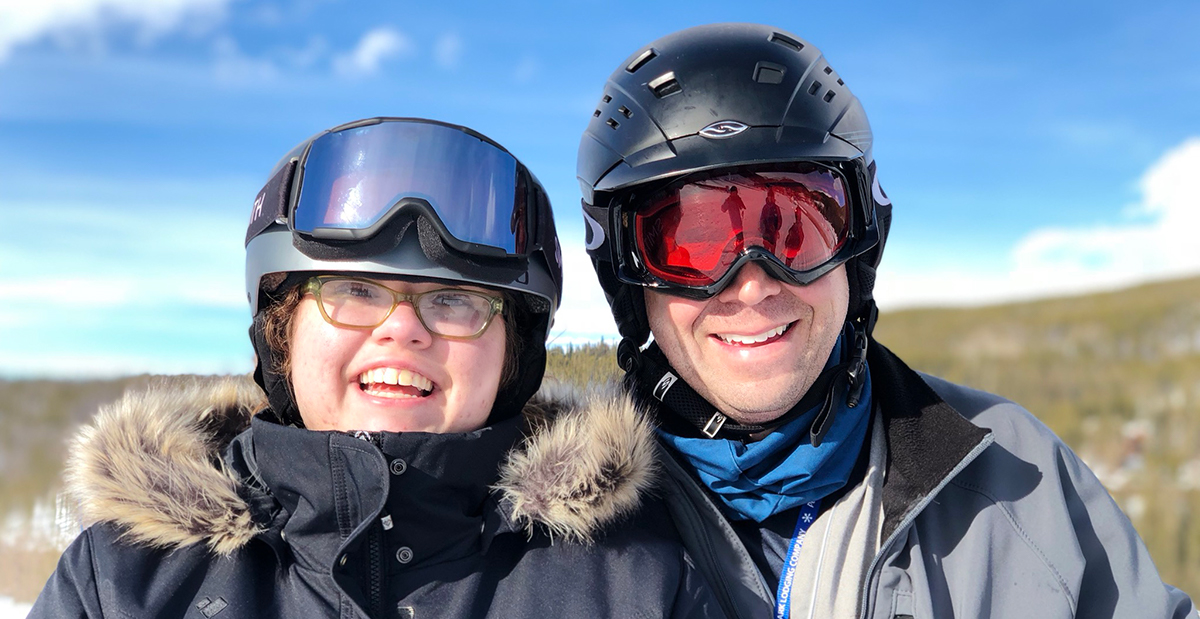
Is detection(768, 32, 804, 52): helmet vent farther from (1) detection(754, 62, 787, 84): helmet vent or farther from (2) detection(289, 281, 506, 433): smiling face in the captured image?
(2) detection(289, 281, 506, 433): smiling face

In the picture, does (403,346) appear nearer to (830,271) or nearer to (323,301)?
(323,301)

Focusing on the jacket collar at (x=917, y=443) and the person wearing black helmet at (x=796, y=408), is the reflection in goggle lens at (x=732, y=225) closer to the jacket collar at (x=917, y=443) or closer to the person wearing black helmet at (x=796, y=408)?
the person wearing black helmet at (x=796, y=408)

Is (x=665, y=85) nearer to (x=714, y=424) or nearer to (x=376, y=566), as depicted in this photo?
(x=714, y=424)

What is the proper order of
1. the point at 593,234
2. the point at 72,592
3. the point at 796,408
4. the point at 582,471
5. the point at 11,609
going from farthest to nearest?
the point at 11,609
the point at 593,234
the point at 796,408
the point at 582,471
the point at 72,592

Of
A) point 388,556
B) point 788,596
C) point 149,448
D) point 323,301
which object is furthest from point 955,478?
point 149,448

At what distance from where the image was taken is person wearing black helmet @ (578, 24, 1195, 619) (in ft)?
7.87

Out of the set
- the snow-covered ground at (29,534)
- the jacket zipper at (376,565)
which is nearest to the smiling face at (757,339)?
the jacket zipper at (376,565)

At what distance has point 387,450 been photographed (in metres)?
2.05

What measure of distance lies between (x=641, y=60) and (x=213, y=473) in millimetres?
1868

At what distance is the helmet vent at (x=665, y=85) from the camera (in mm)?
2738

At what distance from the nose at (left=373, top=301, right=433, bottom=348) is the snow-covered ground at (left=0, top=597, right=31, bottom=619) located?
2518mm

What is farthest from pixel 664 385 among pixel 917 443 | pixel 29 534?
pixel 29 534

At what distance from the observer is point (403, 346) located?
2.15 meters

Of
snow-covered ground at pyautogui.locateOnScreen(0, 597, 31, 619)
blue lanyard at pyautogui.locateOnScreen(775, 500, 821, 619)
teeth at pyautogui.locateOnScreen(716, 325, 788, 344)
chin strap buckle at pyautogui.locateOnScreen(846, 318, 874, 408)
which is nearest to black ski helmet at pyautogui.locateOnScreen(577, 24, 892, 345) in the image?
chin strap buckle at pyautogui.locateOnScreen(846, 318, 874, 408)
